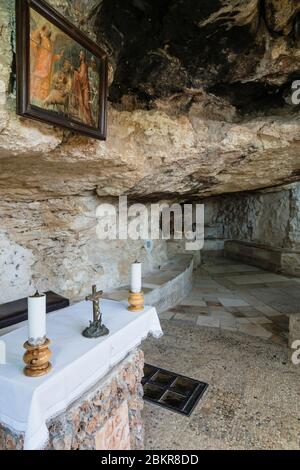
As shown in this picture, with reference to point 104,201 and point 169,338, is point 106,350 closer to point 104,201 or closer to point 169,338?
point 169,338

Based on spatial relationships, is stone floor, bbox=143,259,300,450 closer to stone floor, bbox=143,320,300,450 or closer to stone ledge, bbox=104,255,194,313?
stone floor, bbox=143,320,300,450

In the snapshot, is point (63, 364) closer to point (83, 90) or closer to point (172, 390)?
point (172, 390)

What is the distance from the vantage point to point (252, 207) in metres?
7.07

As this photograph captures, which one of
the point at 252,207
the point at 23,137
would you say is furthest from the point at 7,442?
the point at 252,207

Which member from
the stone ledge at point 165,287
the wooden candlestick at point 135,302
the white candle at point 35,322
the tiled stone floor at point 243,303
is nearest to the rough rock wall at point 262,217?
the tiled stone floor at point 243,303

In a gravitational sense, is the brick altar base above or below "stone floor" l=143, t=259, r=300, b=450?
above

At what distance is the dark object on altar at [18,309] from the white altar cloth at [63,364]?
1.84ft

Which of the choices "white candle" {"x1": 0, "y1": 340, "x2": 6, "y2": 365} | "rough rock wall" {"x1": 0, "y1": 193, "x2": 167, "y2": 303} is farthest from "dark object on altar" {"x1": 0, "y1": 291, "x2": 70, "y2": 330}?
"white candle" {"x1": 0, "y1": 340, "x2": 6, "y2": 365}

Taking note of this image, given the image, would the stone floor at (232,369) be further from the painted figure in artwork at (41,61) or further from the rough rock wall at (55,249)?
the painted figure in artwork at (41,61)

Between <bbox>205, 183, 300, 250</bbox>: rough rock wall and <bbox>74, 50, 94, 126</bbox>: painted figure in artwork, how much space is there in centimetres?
534

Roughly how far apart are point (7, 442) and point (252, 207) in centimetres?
701

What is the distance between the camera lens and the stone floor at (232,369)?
1.68 meters

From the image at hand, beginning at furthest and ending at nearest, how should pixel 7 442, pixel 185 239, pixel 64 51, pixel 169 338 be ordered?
pixel 185 239 < pixel 169 338 < pixel 64 51 < pixel 7 442

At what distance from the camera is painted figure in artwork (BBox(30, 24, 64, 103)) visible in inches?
53.9
